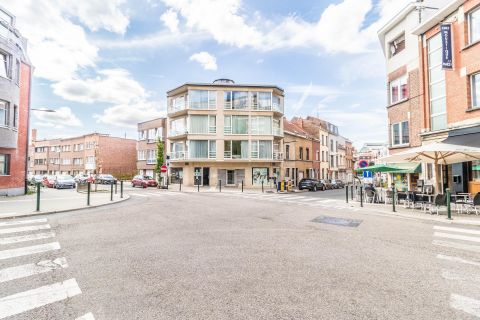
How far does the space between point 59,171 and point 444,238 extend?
71247mm

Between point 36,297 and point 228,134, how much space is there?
29.1 meters

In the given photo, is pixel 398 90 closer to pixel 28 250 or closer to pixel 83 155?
pixel 28 250

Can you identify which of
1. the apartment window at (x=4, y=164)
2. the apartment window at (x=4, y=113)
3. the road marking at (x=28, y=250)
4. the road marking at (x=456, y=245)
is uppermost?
the apartment window at (x=4, y=113)

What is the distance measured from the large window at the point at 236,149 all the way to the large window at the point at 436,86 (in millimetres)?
20057

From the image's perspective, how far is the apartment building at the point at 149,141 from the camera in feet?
130

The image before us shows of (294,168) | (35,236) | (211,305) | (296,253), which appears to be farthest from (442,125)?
(294,168)

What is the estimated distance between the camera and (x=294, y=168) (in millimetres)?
37750

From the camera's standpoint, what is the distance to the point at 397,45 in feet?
60.1

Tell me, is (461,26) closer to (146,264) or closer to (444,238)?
(444,238)

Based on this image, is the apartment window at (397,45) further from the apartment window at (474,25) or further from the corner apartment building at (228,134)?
the corner apartment building at (228,134)

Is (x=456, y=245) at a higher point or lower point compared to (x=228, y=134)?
lower

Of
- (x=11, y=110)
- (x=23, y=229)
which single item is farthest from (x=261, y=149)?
(x=23, y=229)

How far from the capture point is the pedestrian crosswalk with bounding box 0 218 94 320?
→ 134 inches

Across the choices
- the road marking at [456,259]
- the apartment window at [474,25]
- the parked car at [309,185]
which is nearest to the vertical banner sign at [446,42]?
the apartment window at [474,25]
